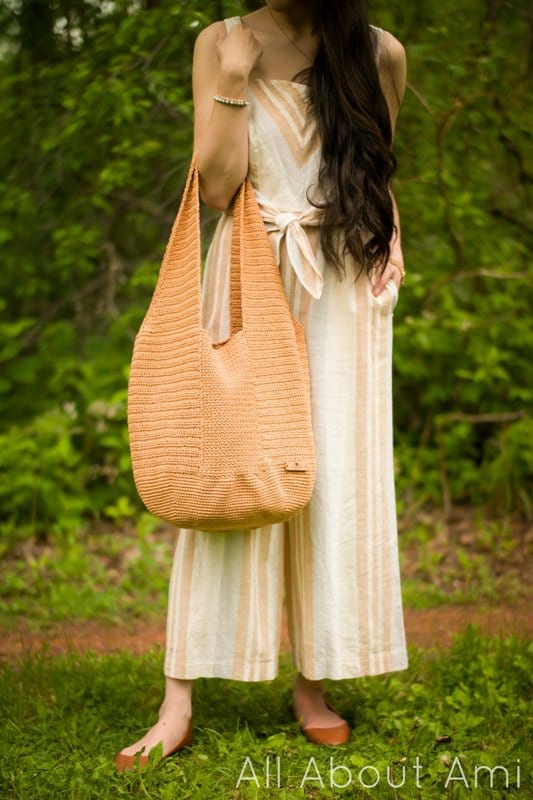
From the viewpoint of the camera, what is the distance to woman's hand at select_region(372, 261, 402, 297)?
2.33 m

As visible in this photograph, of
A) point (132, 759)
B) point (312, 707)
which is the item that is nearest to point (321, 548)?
point (312, 707)

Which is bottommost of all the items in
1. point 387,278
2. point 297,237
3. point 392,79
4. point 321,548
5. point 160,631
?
point 160,631

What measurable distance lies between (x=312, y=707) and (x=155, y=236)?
3149 mm

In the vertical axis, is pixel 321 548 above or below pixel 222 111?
below

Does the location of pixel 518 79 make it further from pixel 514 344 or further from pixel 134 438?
pixel 134 438

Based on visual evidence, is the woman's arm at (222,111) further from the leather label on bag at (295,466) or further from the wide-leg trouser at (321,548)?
the leather label on bag at (295,466)

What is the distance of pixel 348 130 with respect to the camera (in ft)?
7.27

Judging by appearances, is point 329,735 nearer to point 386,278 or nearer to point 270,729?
point 270,729

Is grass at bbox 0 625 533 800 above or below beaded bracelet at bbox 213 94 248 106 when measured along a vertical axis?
below

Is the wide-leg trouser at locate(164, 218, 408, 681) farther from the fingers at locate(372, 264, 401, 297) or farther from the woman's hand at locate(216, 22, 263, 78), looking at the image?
the woman's hand at locate(216, 22, 263, 78)

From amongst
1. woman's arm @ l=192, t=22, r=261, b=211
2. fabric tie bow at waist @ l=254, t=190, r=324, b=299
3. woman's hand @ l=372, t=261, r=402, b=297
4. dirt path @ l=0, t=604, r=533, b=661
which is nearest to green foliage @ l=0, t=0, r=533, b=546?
woman's arm @ l=192, t=22, r=261, b=211

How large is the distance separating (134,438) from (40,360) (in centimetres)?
289

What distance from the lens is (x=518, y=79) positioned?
13.1ft

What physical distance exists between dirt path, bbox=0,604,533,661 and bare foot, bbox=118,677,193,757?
715 millimetres
